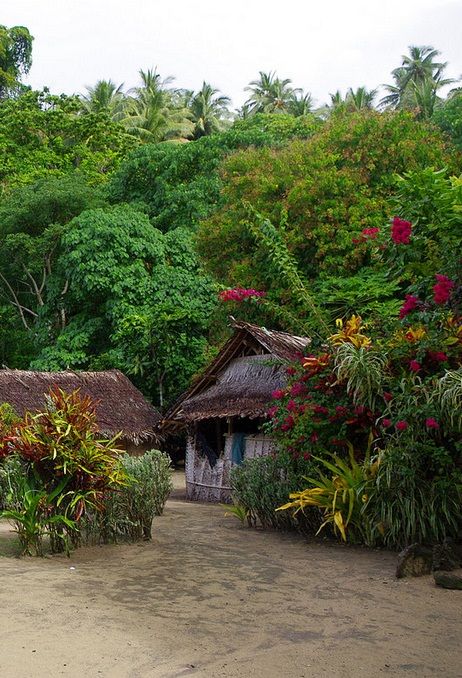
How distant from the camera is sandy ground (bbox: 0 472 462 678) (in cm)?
488

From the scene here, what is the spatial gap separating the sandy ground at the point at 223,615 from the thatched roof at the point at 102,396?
33.4ft

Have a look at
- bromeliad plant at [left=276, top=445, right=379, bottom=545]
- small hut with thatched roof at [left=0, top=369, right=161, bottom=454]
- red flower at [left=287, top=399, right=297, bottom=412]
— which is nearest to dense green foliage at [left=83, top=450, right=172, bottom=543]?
bromeliad plant at [left=276, top=445, right=379, bottom=545]

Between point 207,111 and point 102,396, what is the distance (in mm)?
26064

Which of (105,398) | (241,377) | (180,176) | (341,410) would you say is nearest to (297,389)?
(341,410)

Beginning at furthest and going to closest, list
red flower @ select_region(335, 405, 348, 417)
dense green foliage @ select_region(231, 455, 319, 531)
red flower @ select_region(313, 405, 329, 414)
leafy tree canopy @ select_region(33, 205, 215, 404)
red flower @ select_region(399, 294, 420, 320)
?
leafy tree canopy @ select_region(33, 205, 215, 404) < dense green foliage @ select_region(231, 455, 319, 531) < red flower @ select_region(313, 405, 329, 414) < red flower @ select_region(335, 405, 348, 417) < red flower @ select_region(399, 294, 420, 320)

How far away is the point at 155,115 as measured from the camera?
37.7 meters

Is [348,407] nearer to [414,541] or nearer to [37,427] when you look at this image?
[414,541]

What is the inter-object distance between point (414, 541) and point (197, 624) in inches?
135

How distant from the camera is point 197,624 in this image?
5801 mm

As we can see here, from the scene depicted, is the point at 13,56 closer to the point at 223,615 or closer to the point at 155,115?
the point at 155,115

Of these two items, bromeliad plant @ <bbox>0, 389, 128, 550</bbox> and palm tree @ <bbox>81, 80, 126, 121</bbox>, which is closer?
bromeliad plant @ <bbox>0, 389, 128, 550</bbox>

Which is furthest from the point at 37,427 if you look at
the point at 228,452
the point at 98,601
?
the point at 228,452

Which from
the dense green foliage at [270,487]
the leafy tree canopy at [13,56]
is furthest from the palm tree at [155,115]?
the dense green foliage at [270,487]

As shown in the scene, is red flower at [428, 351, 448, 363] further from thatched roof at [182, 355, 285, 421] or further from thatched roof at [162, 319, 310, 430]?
thatched roof at [182, 355, 285, 421]
